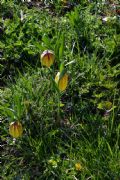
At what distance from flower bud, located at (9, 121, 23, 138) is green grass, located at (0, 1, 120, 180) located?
4cm

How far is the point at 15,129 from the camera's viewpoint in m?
2.11

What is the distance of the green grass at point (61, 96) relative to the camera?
212 cm

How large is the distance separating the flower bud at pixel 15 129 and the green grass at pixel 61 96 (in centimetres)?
4

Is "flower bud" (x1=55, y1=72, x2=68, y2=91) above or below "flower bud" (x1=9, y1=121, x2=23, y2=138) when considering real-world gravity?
above

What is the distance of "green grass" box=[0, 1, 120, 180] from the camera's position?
2117 mm

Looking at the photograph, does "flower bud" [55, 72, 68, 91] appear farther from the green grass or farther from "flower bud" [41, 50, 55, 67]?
"flower bud" [41, 50, 55, 67]

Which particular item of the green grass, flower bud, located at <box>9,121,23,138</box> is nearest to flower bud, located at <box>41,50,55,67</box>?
the green grass

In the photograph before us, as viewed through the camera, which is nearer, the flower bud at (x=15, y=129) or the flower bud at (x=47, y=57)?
the flower bud at (x=15, y=129)

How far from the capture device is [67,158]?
2.16m

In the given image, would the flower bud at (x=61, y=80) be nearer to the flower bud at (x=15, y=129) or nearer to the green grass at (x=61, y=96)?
the green grass at (x=61, y=96)

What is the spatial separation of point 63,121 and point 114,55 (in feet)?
2.04

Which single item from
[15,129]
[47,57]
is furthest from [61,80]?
[15,129]

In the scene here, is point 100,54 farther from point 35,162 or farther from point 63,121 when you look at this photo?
point 35,162

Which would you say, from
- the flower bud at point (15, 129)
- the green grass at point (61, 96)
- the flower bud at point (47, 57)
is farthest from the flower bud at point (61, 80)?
the flower bud at point (15, 129)
